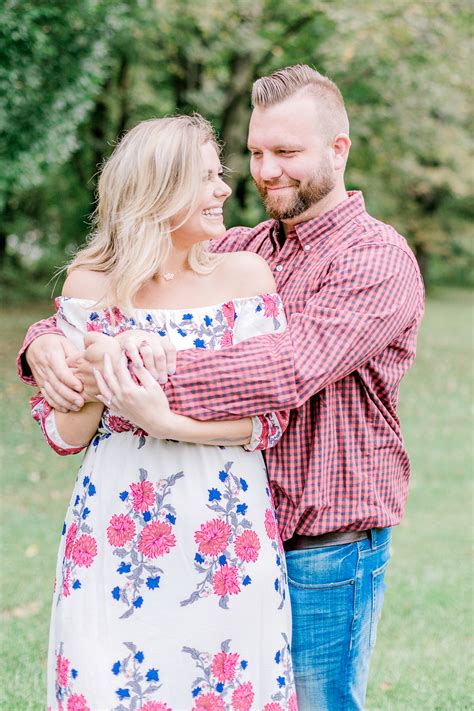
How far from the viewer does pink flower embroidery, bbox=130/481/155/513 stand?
8.07ft

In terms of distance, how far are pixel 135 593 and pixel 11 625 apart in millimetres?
3319

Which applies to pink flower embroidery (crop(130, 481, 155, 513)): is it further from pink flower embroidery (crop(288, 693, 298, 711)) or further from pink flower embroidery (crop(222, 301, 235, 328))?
pink flower embroidery (crop(288, 693, 298, 711))

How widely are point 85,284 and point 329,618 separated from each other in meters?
1.26

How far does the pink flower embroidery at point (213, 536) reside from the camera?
2.45 meters

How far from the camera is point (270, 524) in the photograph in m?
2.56

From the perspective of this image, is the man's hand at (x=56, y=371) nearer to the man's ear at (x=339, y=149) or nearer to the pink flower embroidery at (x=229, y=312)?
the pink flower embroidery at (x=229, y=312)

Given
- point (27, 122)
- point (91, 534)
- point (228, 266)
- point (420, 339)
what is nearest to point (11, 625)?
point (91, 534)

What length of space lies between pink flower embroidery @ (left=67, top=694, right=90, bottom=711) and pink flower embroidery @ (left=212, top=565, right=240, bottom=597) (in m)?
0.47

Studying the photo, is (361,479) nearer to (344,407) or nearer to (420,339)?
(344,407)

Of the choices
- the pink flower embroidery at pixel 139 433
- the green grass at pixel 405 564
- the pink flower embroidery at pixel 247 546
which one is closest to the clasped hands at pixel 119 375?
the pink flower embroidery at pixel 139 433

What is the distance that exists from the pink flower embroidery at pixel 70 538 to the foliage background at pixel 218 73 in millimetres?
5296

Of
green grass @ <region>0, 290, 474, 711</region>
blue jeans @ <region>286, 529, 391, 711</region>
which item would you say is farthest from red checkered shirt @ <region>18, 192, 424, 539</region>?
green grass @ <region>0, 290, 474, 711</region>

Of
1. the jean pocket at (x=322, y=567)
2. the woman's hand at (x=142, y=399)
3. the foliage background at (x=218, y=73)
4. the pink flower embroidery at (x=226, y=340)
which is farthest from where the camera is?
the foliage background at (x=218, y=73)

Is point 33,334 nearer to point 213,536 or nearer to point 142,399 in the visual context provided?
point 142,399
